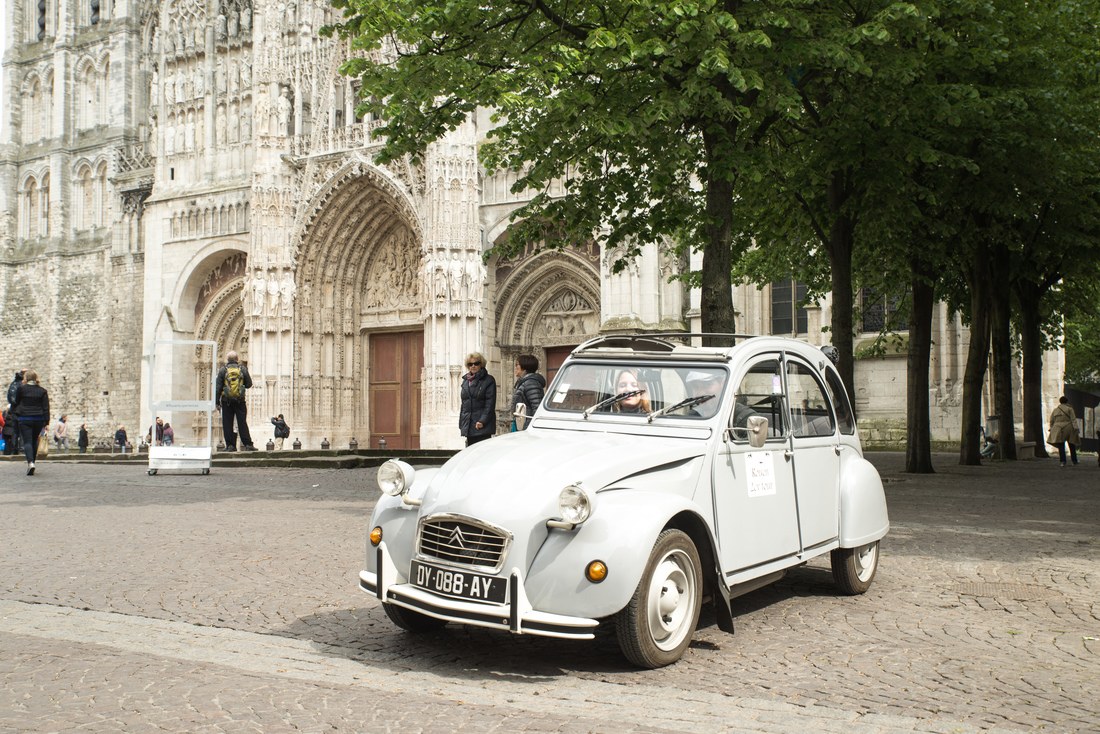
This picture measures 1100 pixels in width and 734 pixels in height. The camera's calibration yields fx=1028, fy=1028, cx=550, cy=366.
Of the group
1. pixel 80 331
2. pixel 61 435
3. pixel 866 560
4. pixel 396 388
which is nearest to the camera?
pixel 866 560

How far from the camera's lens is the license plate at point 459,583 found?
4.82 meters

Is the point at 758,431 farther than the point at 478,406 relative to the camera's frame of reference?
No

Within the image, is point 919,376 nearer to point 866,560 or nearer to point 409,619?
point 866,560

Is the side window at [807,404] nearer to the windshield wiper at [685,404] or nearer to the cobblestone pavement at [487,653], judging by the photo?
the windshield wiper at [685,404]

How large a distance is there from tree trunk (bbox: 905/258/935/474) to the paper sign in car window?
13.6m

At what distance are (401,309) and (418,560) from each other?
3010cm

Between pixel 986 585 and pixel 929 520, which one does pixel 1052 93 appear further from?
pixel 986 585

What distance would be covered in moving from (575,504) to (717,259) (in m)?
9.57

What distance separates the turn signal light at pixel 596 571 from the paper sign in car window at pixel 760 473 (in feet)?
4.94

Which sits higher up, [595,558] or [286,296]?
[286,296]

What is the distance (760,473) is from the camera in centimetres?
606

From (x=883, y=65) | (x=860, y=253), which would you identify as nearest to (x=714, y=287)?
(x=883, y=65)

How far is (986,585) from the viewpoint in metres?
7.36

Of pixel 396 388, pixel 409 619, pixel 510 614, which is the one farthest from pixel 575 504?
pixel 396 388
